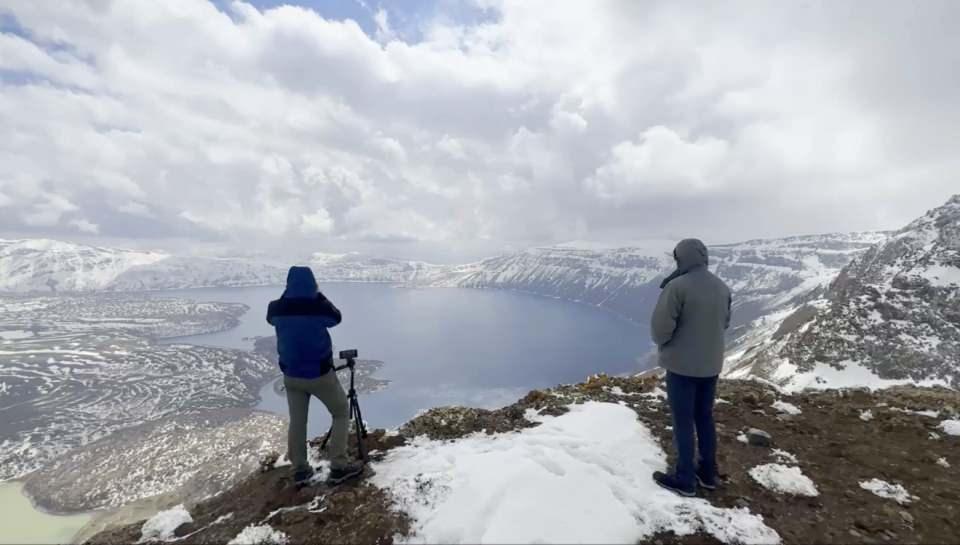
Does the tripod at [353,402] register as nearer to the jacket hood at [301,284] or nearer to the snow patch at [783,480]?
the jacket hood at [301,284]

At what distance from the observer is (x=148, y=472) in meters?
95.1

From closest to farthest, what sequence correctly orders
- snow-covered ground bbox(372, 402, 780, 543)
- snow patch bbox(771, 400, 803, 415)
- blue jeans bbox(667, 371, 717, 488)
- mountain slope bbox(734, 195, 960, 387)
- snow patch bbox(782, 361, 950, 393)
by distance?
snow-covered ground bbox(372, 402, 780, 543)
blue jeans bbox(667, 371, 717, 488)
snow patch bbox(771, 400, 803, 415)
snow patch bbox(782, 361, 950, 393)
mountain slope bbox(734, 195, 960, 387)

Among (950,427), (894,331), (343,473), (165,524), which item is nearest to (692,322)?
(343,473)

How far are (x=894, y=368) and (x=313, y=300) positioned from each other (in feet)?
271

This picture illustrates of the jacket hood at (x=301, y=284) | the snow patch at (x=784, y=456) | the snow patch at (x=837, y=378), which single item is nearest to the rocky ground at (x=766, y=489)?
the snow patch at (x=784, y=456)

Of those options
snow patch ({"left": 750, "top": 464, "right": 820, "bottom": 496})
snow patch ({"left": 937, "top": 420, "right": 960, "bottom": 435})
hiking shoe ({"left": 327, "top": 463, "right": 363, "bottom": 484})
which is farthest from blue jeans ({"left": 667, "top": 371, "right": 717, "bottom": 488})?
snow patch ({"left": 937, "top": 420, "right": 960, "bottom": 435})

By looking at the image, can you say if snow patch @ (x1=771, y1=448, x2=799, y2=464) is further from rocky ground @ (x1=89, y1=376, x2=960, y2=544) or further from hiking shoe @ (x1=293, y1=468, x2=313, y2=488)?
hiking shoe @ (x1=293, y1=468, x2=313, y2=488)

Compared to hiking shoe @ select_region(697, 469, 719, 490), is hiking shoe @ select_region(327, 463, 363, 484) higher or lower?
higher

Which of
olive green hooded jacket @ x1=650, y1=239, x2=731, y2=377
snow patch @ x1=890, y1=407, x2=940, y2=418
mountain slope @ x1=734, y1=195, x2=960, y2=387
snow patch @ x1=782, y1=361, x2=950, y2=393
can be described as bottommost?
snow patch @ x1=782, y1=361, x2=950, y2=393

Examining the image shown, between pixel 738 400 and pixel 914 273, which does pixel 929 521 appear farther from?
pixel 914 273

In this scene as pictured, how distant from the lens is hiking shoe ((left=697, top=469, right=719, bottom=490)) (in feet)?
19.5

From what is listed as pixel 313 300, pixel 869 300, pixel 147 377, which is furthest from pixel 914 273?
pixel 147 377

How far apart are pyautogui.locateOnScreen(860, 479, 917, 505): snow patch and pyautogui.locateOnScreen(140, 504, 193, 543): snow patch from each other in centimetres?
1007

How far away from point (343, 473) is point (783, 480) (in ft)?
22.0
